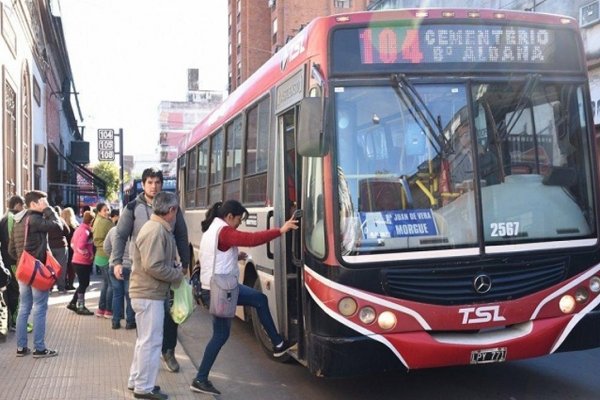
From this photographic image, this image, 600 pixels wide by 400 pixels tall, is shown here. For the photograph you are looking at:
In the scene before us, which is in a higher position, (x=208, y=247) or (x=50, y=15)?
(x=50, y=15)

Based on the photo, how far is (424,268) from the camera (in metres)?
4.67

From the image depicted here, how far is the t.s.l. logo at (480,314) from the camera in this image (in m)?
4.69

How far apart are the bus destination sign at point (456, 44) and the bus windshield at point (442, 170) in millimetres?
202

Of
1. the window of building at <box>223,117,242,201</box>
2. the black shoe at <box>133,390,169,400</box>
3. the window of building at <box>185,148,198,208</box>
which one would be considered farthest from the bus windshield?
the window of building at <box>185,148,198,208</box>

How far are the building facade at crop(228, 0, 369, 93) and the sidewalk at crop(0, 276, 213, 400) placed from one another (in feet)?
149

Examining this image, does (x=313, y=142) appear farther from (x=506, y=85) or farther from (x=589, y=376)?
(x=589, y=376)

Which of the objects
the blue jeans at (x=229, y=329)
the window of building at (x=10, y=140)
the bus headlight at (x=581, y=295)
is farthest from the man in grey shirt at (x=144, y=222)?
the window of building at (x=10, y=140)

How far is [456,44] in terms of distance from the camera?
5.00 meters

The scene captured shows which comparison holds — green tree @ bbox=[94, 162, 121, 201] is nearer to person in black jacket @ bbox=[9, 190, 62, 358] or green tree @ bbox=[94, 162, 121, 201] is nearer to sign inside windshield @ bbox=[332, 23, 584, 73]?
person in black jacket @ bbox=[9, 190, 62, 358]

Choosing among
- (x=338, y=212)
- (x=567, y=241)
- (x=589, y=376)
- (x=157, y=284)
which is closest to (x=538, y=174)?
(x=567, y=241)

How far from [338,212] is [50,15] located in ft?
62.8

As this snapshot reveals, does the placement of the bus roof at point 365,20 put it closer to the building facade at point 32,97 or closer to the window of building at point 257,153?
the window of building at point 257,153

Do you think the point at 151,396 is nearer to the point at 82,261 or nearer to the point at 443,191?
the point at 443,191

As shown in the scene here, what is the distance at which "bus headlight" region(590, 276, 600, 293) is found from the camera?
505cm
